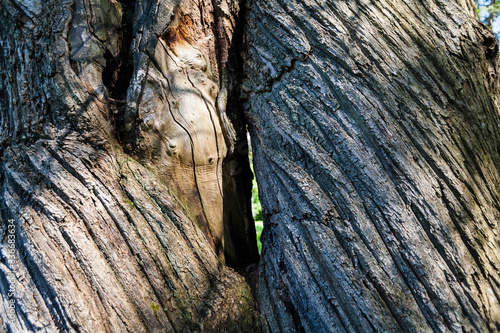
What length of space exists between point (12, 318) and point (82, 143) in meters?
0.86

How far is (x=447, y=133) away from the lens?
1.81 metres

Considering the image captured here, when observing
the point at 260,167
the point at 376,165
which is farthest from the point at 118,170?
the point at 376,165

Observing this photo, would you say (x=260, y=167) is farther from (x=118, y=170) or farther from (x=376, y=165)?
(x=118, y=170)

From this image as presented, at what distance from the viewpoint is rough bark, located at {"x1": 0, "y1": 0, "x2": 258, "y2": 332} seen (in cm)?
160

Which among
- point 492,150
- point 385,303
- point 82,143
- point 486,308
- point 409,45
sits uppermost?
point 82,143

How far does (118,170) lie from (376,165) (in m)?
1.33

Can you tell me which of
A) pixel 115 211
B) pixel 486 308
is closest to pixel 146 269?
pixel 115 211

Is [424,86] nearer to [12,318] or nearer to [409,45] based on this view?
[409,45]

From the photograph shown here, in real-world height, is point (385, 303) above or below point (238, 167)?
below

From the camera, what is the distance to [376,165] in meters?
1.76

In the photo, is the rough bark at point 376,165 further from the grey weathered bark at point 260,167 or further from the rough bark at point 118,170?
the rough bark at point 118,170

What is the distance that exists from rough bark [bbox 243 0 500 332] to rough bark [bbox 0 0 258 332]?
0.28 m

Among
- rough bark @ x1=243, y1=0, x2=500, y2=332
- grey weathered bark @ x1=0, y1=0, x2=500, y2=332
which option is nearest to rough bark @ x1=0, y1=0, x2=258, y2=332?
grey weathered bark @ x1=0, y1=0, x2=500, y2=332

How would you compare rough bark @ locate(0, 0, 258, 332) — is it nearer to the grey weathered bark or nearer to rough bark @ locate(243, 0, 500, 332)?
the grey weathered bark
